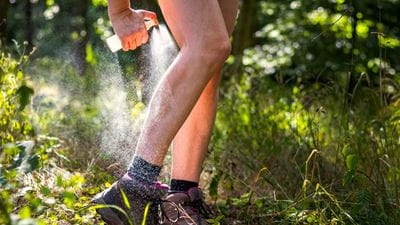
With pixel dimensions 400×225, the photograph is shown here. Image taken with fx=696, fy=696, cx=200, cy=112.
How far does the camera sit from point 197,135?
2529 mm

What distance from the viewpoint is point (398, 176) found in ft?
9.30

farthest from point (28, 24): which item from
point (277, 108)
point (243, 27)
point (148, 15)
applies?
Answer: point (148, 15)

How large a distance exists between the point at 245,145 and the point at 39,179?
145 cm

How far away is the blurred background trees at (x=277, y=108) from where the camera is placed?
2.62 m

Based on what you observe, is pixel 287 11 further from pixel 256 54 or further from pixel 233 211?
pixel 233 211

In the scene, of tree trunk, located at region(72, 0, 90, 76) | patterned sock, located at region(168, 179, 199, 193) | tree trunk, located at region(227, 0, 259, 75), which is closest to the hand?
patterned sock, located at region(168, 179, 199, 193)

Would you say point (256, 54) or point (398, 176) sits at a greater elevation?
point (398, 176)

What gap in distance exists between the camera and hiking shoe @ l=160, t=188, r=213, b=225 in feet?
7.56

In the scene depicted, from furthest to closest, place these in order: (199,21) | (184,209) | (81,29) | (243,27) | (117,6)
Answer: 1. (243,27)
2. (81,29)
3. (184,209)
4. (117,6)
5. (199,21)

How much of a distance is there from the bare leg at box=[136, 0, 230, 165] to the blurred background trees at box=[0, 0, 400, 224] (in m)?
0.47

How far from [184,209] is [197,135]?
285mm

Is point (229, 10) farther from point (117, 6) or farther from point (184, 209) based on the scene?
point (184, 209)

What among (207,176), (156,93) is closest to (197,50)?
(156,93)

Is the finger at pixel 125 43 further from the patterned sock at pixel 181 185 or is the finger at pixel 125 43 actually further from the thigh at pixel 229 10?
the patterned sock at pixel 181 185
